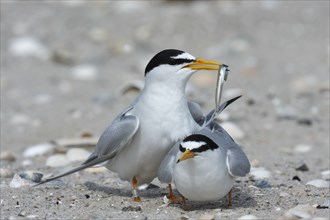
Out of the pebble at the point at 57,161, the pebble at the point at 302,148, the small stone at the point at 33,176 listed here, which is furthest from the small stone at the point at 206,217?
the pebble at the point at 302,148

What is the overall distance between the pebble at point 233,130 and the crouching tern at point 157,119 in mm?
2201

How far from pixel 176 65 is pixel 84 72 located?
15.5 feet

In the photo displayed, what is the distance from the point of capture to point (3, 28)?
1098 centimetres

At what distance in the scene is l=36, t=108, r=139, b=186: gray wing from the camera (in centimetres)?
502

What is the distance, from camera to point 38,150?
703 cm

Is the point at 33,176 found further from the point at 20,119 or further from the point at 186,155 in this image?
the point at 20,119

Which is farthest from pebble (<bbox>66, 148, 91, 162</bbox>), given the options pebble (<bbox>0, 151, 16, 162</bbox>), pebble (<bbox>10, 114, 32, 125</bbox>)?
pebble (<bbox>10, 114, 32, 125</bbox>)

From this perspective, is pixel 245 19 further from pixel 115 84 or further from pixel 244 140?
pixel 244 140

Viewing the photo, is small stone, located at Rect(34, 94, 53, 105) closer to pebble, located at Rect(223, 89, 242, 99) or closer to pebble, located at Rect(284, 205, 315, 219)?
pebble, located at Rect(223, 89, 242, 99)

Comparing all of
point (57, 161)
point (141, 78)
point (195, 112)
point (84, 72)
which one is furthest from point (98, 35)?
point (195, 112)

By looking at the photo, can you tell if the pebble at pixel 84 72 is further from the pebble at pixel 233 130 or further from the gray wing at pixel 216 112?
the gray wing at pixel 216 112

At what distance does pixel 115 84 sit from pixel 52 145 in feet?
7.59

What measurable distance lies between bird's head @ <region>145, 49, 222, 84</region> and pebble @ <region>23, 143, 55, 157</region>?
87.1 inches

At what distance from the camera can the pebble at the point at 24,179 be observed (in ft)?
18.0
